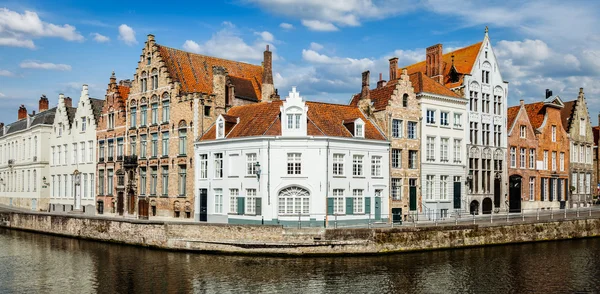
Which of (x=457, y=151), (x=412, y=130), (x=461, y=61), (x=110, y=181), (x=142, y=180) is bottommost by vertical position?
(x=110, y=181)

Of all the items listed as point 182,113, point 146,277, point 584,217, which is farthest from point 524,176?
point 146,277

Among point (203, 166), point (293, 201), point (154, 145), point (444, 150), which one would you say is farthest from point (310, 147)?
point (154, 145)

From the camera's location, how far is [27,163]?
208 ft

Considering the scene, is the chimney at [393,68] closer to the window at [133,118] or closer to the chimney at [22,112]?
the window at [133,118]

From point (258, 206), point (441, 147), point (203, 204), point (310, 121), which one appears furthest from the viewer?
point (441, 147)

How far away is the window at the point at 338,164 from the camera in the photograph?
121 feet

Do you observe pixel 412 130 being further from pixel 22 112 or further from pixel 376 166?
pixel 22 112

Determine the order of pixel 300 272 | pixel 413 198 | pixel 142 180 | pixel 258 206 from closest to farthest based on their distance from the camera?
pixel 300 272 < pixel 258 206 < pixel 413 198 < pixel 142 180

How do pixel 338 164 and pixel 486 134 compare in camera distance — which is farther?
pixel 486 134

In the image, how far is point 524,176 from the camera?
50.2m

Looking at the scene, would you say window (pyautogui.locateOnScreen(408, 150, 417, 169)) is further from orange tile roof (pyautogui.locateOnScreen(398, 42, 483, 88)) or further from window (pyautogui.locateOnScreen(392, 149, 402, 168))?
orange tile roof (pyautogui.locateOnScreen(398, 42, 483, 88))

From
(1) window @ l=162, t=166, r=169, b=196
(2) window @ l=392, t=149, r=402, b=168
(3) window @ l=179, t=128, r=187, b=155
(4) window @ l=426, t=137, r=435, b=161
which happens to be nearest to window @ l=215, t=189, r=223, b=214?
(3) window @ l=179, t=128, r=187, b=155

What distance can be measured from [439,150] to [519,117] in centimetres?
1128

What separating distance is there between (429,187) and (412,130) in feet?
14.7
